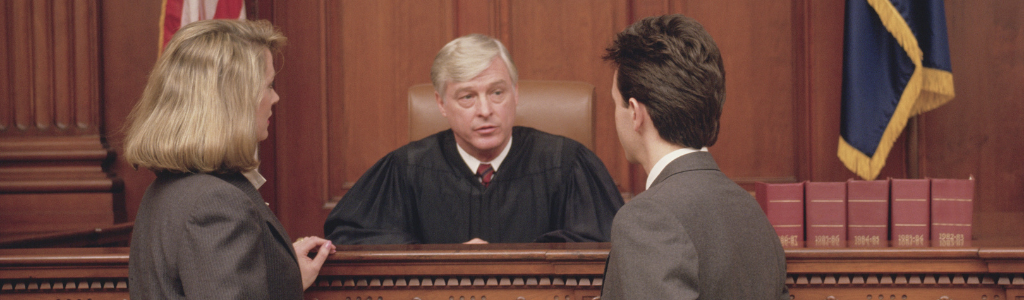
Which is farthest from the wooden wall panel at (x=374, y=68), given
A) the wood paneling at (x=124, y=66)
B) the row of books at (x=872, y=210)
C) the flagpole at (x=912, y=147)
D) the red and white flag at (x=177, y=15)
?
the row of books at (x=872, y=210)

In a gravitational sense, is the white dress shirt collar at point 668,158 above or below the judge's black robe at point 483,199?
above

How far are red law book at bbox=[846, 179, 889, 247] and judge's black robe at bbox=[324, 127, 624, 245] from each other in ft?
2.60

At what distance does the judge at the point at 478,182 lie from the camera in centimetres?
245

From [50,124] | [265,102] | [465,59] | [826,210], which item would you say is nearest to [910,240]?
[826,210]

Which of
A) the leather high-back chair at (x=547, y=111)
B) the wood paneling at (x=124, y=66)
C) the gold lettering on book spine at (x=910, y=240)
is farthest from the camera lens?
the wood paneling at (x=124, y=66)

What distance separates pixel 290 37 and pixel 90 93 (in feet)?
3.35

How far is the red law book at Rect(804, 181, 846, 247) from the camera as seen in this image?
1911 millimetres

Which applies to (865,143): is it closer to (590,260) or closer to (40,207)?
(590,260)

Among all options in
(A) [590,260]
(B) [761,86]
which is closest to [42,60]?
(A) [590,260]

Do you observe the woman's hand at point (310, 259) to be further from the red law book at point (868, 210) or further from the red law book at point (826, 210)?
the red law book at point (868, 210)

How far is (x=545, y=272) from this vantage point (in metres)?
1.63

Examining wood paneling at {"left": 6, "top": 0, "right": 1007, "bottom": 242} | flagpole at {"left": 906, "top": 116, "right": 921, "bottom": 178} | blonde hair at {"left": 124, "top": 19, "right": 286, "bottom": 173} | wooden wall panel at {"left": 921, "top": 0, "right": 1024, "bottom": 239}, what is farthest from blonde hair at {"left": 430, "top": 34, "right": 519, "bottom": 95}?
wooden wall panel at {"left": 921, "top": 0, "right": 1024, "bottom": 239}

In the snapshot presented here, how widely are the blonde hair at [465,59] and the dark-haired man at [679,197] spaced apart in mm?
1156

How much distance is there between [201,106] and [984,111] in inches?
145
